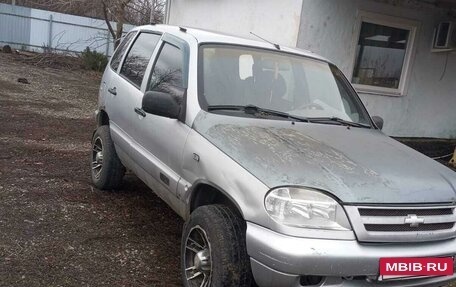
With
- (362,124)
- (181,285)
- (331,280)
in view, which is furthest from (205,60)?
(331,280)

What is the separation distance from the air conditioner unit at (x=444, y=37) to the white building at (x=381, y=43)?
12 centimetres

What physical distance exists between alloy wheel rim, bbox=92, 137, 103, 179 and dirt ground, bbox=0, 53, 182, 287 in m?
0.20

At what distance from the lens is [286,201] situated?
2.68 metres

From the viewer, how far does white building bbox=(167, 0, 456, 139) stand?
786cm

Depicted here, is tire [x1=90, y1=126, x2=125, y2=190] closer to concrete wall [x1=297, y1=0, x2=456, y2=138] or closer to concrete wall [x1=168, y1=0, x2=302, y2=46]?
concrete wall [x1=168, y1=0, x2=302, y2=46]

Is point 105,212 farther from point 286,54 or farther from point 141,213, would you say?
point 286,54

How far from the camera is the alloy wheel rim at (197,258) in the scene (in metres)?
3.04

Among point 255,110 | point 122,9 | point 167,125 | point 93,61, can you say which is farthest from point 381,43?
point 93,61

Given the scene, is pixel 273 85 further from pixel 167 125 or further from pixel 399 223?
pixel 399 223

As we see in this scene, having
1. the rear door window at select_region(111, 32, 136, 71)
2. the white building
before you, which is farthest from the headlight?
the white building

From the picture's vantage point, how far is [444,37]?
349 inches

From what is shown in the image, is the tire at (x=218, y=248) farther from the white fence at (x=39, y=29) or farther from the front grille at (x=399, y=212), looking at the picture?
the white fence at (x=39, y=29)

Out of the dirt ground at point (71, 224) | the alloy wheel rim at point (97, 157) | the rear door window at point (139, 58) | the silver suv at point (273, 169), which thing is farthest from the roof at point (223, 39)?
the dirt ground at point (71, 224)

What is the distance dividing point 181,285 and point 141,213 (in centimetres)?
143
